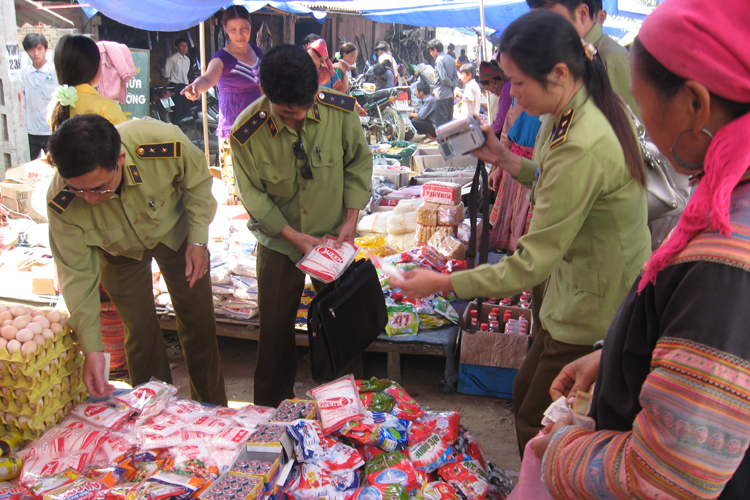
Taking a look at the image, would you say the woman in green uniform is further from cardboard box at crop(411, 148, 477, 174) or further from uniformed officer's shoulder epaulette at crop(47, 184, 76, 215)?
cardboard box at crop(411, 148, 477, 174)

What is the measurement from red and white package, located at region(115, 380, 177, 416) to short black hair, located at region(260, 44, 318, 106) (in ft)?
4.30

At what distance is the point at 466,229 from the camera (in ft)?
15.0

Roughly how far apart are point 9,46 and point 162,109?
6.04 meters

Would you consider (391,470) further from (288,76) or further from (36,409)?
(288,76)

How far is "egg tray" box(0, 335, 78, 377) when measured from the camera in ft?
6.01

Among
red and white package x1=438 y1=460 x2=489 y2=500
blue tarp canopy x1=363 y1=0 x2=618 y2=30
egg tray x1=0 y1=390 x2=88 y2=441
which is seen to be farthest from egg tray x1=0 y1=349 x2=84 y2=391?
blue tarp canopy x1=363 y1=0 x2=618 y2=30

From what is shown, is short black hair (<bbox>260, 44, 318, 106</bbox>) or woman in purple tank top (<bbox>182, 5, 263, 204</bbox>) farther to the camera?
woman in purple tank top (<bbox>182, 5, 263, 204</bbox>)

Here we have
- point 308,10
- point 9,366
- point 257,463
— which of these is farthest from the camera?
point 308,10

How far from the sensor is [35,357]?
6.20 feet

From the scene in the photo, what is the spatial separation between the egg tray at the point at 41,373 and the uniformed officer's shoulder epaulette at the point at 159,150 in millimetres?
920

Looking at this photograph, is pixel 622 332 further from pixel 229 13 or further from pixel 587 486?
pixel 229 13

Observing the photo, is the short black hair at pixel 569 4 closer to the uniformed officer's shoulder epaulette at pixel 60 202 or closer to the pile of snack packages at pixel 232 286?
the uniformed officer's shoulder epaulette at pixel 60 202

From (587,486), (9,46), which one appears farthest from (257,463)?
(9,46)

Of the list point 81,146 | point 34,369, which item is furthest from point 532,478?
point 81,146
